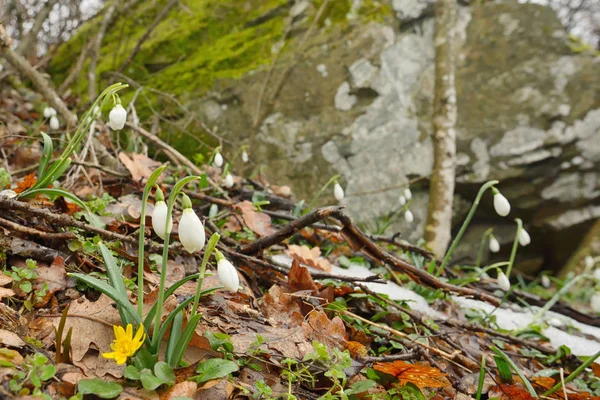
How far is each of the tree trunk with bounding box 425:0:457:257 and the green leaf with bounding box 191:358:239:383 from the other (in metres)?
3.14

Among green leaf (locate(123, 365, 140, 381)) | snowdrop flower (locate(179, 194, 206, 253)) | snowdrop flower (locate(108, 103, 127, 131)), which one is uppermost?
snowdrop flower (locate(108, 103, 127, 131))

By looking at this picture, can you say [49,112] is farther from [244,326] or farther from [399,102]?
[399,102]

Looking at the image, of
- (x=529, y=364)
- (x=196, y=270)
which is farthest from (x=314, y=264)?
(x=529, y=364)

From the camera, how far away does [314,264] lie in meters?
2.08

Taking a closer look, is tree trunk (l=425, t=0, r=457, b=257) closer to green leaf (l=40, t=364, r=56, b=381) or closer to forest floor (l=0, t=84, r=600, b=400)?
forest floor (l=0, t=84, r=600, b=400)

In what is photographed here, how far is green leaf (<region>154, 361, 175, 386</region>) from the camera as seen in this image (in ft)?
Result: 3.21

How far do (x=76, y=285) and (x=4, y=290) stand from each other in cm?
20

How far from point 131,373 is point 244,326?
0.45m

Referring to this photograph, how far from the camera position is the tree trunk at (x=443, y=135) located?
405 centimetres

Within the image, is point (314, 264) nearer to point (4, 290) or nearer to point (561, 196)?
point (4, 290)

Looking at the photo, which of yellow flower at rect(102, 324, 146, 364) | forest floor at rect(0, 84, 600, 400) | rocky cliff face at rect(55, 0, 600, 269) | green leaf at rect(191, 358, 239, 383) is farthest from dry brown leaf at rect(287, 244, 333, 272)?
rocky cliff face at rect(55, 0, 600, 269)

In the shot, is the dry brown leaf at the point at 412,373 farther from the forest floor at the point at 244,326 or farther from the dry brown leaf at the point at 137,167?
the dry brown leaf at the point at 137,167

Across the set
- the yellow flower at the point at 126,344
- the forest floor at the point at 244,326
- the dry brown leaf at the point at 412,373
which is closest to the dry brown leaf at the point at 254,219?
the forest floor at the point at 244,326

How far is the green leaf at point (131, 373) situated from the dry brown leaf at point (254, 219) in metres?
1.26
